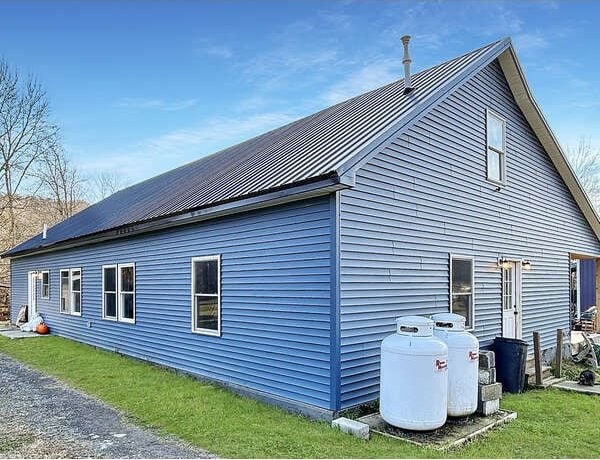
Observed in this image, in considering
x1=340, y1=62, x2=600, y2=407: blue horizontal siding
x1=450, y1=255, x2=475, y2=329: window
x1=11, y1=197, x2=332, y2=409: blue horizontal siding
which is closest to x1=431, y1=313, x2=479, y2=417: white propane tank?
x1=340, y1=62, x2=600, y2=407: blue horizontal siding

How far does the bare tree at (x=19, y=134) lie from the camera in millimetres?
23719

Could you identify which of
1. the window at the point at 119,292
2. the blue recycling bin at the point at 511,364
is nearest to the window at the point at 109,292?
the window at the point at 119,292

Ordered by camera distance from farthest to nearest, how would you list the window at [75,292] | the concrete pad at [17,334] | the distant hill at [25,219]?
the distant hill at [25,219] → the concrete pad at [17,334] → the window at [75,292]

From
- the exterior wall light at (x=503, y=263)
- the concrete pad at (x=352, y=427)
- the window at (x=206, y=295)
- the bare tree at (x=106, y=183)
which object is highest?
the bare tree at (x=106, y=183)

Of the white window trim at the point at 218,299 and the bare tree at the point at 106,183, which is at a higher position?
the bare tree at the point at 106,183

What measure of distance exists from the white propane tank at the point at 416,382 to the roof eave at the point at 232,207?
6.14ft

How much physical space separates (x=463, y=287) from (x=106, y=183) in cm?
3422

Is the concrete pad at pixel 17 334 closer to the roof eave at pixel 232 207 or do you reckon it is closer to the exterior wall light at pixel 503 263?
the roof eave at pixel 232 207

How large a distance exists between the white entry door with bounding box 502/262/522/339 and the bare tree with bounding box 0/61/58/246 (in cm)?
2390

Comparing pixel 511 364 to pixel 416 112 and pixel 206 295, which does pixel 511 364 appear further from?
pixel 206 295

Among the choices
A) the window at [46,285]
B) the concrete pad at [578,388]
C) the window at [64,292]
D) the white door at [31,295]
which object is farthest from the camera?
the white door at [31,295]

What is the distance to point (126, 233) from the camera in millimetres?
9898

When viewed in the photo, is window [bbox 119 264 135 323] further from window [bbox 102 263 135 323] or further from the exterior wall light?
the exterior wall light

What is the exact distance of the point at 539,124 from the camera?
10195 mm
